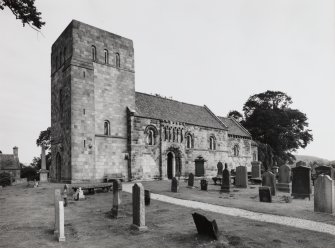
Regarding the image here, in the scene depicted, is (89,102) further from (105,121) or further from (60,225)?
(60,225)

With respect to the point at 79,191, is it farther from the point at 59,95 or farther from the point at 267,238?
the point at 59,95

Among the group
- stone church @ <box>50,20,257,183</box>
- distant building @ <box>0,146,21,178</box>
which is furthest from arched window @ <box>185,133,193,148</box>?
distant building @ <box>0,146,21,178</box>

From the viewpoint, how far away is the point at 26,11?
21.0 ft

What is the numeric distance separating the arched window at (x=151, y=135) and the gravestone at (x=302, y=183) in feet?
49.4

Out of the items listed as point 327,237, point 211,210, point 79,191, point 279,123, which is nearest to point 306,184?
point 211,210

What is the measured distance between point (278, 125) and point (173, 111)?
2581cm

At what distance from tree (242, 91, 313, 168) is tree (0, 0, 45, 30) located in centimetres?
4617

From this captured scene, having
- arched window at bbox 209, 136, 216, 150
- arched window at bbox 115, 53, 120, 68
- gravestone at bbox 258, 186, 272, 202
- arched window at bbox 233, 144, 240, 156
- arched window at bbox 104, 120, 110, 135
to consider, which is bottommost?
gravestone at bbox 258, 186, 272, 202

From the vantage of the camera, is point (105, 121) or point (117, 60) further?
point (117, 60)

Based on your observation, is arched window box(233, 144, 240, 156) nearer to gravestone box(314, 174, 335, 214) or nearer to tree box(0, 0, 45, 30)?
gravestone box(314, 174, 335, 214)

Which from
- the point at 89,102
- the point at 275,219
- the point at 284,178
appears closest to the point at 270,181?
the point at 284,178

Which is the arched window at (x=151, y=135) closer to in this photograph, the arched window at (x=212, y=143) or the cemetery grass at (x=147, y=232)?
the arched window at (x=212, y=143)

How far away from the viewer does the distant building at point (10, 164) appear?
185 feet

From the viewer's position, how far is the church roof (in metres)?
56.7
